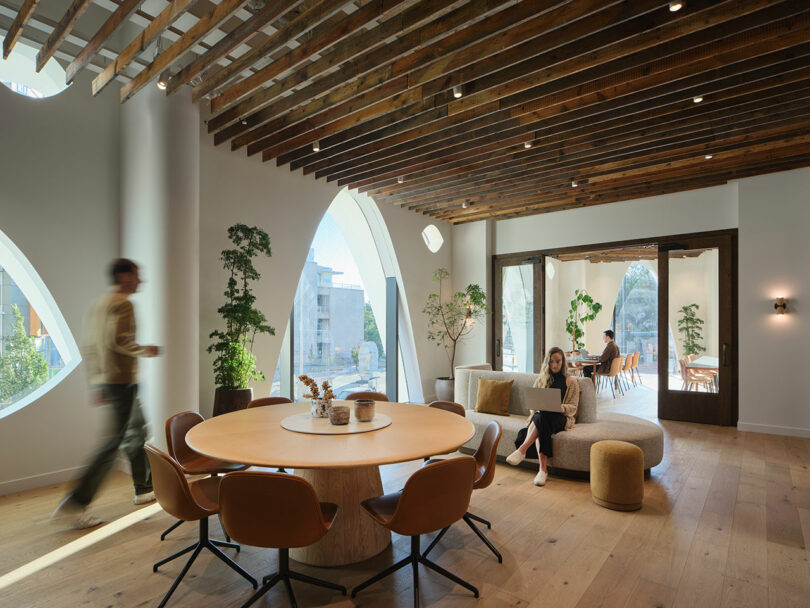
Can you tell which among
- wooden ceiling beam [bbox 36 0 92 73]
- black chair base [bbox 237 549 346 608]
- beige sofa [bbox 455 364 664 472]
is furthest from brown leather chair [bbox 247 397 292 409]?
wooden ceiling beam [bbox 36 0 92 73]

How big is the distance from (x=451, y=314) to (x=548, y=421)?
4270 mm

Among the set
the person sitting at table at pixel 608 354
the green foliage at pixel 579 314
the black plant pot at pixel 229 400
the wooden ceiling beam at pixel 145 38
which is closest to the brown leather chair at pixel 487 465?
the black plant pot at pixel 229 400

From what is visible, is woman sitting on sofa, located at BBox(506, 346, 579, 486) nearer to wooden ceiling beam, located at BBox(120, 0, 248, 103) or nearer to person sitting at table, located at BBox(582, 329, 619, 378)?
wooden ceiling beam, located at BBox(120, 0, 248, 103)

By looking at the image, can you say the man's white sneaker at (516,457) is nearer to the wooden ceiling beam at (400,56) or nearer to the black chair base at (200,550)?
the black chair base at (200,550)

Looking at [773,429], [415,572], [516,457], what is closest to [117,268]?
[415,572]

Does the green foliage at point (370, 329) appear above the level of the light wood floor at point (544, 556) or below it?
above

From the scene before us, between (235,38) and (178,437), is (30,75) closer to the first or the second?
(235,38)

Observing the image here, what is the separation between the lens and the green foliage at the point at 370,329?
7.65 metres

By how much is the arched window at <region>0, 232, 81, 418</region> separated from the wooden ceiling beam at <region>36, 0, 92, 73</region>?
1.47m

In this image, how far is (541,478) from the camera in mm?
4039

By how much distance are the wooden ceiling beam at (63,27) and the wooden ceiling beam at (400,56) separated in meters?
1.40

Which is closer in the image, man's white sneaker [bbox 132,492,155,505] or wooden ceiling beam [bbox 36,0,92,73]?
wooden ceiling beam [bbox 36,0,92,73]

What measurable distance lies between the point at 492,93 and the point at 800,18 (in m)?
2.03

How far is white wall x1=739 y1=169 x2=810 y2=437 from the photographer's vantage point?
5656 mm
